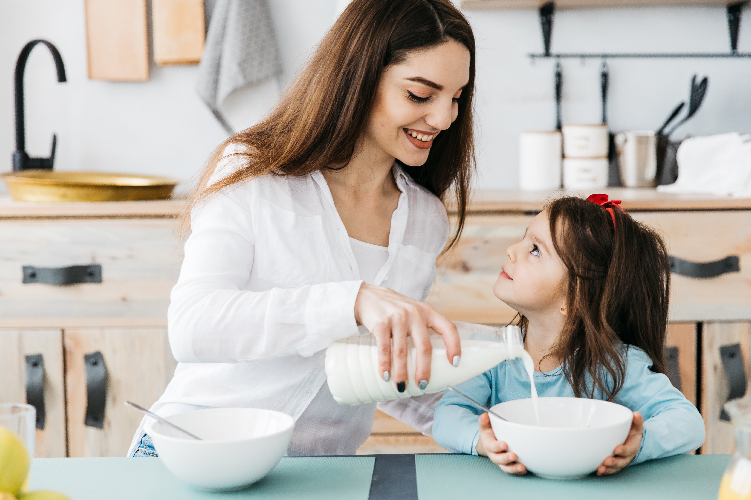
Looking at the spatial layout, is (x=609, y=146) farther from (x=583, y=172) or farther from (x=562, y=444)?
(x=562, y=444)

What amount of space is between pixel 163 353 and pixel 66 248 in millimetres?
379

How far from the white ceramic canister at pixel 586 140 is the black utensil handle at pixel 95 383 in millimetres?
1520

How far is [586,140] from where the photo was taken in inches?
88.4

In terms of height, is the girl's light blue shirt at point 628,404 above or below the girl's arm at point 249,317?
below

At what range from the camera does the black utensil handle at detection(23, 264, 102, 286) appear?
1910 millimetres

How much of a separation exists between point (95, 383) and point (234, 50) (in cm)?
107

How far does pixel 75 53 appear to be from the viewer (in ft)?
7.80

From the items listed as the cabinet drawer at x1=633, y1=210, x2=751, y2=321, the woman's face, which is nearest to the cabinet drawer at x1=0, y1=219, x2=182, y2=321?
the woman's face

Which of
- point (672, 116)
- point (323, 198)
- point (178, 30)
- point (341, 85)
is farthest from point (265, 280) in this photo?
point (672, 116)

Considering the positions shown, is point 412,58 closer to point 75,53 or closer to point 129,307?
point 129,307

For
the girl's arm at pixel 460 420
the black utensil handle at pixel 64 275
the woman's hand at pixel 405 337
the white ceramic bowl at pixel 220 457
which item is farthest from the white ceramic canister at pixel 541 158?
the white ceramic bowl at pixel 220 457

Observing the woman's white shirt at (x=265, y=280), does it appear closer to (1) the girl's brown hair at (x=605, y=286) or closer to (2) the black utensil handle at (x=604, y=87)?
(1) the girl's brown hair at (x=605, y=286)

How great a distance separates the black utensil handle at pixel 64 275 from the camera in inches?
75.2

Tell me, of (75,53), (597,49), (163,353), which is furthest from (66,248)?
(597,49)
